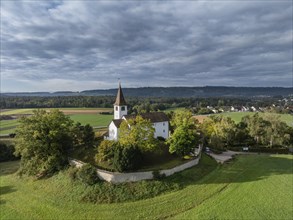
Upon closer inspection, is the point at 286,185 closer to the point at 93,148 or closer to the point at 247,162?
the point at 247,162

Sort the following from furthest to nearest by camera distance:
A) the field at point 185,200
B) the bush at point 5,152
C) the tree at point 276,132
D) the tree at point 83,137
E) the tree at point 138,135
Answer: the tree at point 276,132
the bush at point 5,152
the tree at point 83,137
the tree at point 138,135
the field at point 185,200

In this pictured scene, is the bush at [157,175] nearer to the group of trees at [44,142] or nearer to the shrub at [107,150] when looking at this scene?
the shrub at [107,150]

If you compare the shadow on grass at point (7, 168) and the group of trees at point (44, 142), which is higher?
the group of trees at point (44, 142)

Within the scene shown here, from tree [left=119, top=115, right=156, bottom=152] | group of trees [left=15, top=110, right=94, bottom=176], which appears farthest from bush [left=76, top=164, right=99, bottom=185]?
group of trees [left=15, top=110, right=94, bottom=176]

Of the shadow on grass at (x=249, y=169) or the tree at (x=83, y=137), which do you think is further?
the tree at (x=83, y=137)

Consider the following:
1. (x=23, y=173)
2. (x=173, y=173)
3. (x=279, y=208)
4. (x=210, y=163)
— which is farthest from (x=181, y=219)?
(x=23, y=173)

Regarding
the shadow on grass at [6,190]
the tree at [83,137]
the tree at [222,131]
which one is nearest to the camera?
the shadow on grass at [6,190]

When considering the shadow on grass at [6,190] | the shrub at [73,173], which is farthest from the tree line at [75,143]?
the shrub at [73,173]

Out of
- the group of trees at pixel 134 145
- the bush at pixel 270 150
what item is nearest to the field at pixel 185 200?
the group of trees at pixel 134 145

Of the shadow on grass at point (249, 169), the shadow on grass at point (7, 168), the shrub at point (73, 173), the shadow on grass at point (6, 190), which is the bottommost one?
the shadow on grass at point (7, 168)
